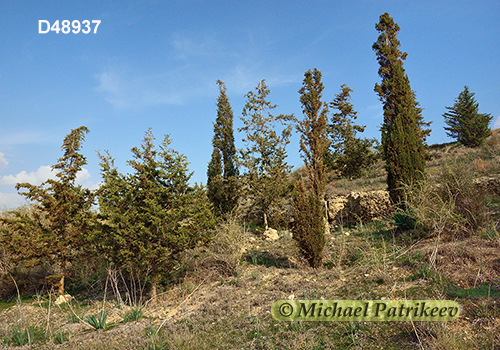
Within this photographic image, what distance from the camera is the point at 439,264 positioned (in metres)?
6.22

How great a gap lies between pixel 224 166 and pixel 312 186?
330 inches

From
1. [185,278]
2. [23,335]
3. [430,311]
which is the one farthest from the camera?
[185,278]

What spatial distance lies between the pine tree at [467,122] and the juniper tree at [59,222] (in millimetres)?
34326

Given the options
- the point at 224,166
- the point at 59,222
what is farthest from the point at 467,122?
the point at 59,222

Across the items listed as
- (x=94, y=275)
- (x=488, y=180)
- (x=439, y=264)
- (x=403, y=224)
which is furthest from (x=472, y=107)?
(x=94, y=275)

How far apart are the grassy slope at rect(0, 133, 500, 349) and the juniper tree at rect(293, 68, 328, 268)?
0.66 meters

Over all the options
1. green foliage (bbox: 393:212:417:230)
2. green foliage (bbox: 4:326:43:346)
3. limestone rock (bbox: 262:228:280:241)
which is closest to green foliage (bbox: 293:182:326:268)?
green foliage (bbox: 393:212:417:230)

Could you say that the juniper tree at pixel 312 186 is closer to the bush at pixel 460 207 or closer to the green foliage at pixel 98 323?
the bush at pixel 460 207

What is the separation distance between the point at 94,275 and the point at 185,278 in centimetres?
525

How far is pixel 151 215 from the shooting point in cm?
816

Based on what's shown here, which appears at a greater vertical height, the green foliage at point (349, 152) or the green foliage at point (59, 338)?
the green foliage at point (349, 152)

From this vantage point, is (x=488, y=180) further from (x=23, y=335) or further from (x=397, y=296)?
(x=23, y=335)

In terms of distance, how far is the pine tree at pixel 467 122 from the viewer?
2979 cm

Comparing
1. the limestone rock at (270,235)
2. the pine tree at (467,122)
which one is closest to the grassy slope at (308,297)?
the limestone rock at (270,235)
